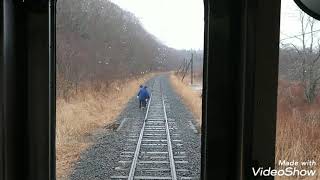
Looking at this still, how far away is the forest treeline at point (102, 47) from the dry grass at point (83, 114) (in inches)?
1.4

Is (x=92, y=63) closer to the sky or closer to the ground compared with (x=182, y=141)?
closer to the sky

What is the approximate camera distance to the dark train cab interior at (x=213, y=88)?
123 cm

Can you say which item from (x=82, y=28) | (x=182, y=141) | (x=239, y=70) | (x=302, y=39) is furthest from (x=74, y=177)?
(x=302, y=39)

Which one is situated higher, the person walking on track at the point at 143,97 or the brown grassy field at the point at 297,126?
the person walking on track at the point at 143,97

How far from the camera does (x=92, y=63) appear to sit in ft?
4.57

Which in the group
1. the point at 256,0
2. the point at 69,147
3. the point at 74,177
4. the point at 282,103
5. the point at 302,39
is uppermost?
the point at 256,0

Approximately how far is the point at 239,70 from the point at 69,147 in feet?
2.15

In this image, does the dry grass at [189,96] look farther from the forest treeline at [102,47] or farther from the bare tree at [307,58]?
the bare tree at [307,58]

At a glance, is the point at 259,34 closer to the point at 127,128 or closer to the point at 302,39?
the point at 302,39

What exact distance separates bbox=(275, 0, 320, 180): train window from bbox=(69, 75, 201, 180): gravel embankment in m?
0.30

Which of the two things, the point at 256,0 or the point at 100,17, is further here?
the point at 100,17

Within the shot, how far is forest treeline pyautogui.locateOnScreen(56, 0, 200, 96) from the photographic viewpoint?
4.53 ft

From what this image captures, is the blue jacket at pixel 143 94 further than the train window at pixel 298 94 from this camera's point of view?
Yes

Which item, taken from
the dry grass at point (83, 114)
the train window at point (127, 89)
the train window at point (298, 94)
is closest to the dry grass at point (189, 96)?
the train window at point (127, 89)
